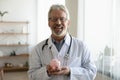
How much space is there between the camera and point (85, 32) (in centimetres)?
288

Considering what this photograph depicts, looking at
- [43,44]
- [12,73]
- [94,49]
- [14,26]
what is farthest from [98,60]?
[14,26]

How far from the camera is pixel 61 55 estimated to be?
1497 millimetres

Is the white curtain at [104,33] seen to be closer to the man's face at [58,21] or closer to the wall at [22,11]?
the man's face at [58,21]

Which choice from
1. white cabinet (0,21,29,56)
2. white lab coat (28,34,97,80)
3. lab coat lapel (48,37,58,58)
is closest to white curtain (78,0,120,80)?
white lab coat (28,34,97,80)

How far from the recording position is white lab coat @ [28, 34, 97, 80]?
1469 mm

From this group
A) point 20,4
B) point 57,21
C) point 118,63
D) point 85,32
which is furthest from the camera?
point 20,4

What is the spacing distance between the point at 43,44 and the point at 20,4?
18.6 ft

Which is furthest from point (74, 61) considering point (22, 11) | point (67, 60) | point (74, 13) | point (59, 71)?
point (22, 11)

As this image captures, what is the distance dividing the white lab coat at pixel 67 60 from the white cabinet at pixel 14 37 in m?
5.49

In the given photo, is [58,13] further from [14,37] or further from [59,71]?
[14,37]

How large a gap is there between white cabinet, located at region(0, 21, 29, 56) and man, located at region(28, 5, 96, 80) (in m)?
5.49

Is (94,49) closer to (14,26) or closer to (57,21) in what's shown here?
(57,21)

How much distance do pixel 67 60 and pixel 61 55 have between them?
2.3 inches

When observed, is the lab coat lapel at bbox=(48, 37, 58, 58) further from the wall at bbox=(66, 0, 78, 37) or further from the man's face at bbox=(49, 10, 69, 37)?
the wall at bbox=(66, 0, 78, 37)
